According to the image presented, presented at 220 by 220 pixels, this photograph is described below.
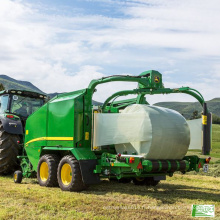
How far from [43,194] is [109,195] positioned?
1.41 m

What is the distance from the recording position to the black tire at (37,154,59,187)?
9062 millimetres

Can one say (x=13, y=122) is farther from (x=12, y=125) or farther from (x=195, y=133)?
(x=195, y=133)

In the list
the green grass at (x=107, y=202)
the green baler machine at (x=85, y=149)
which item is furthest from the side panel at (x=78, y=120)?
the green grass at (x=107, y=202)

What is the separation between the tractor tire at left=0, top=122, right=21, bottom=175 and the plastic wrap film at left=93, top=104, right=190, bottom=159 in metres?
3.67

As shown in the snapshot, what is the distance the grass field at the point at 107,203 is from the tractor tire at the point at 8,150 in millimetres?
2788

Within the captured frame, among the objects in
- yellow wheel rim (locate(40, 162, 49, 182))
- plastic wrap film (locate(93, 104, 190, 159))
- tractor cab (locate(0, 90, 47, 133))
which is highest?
tractor cab (locate(0, 90, 47, 133))

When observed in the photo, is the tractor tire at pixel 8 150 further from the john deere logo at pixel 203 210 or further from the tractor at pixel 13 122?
the john deere logo at pixel 203 210

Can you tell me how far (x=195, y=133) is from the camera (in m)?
9.32

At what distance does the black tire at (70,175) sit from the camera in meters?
8.22

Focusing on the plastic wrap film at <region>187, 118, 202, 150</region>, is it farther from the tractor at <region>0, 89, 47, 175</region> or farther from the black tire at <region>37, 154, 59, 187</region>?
the tractor at <region>0, 89, 47, 175</region>

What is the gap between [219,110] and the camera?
156 meters

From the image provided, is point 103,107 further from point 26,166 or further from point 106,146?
point 26,166

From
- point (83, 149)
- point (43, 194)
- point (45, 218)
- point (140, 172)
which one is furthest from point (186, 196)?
point (45, 218)

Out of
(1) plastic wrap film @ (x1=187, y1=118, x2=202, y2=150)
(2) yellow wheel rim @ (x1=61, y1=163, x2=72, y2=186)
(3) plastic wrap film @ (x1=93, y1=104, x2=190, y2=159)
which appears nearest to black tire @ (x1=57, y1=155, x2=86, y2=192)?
(2) yellow wheel rim @ (x1=61, y1=163, x2=72, y2=186)
